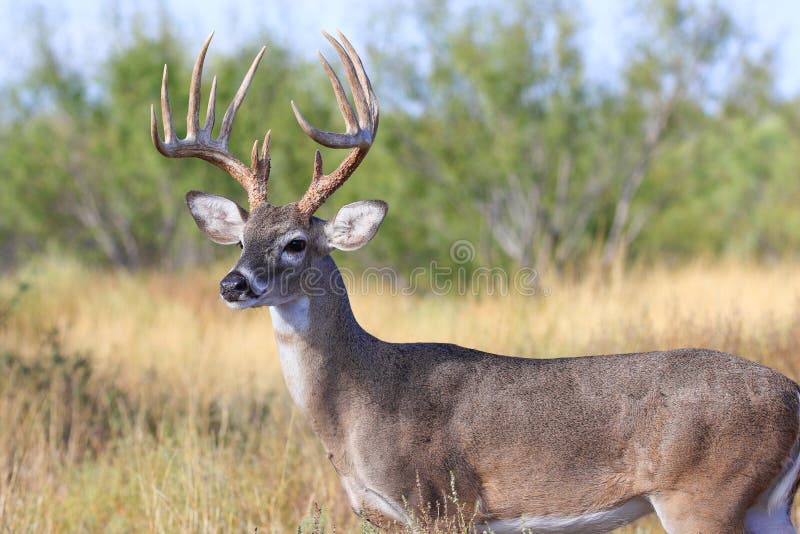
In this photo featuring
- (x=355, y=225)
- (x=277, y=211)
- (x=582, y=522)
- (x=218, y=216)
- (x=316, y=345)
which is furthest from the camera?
(x=218, y=216)

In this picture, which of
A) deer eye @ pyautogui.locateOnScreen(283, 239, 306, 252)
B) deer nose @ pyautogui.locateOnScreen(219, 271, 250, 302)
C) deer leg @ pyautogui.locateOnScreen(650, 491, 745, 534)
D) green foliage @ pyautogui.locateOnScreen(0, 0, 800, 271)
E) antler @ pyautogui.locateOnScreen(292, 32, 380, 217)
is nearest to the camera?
deer leg @ pyautogui.locateOnScreen(650, 491, 745, 534)

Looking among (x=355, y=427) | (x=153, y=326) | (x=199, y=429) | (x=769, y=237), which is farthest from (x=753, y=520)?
(x=769, y=237)

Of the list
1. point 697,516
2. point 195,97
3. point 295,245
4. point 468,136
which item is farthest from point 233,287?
point 468,136

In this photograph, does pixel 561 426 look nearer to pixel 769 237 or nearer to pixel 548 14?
pixel 548 14

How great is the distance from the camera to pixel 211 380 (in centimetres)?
867

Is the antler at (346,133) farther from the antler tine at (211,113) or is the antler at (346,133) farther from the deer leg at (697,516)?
the deer leg at (697,516)

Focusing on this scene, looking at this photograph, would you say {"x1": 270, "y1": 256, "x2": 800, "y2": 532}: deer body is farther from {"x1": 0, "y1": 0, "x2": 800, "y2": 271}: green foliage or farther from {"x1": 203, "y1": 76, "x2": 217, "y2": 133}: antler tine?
{"x1": 0, "y1": 0, "x2": 800, "y2": 271}: green foliage

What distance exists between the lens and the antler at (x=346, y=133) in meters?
4.37

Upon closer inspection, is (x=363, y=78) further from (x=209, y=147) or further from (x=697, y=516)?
(x=697, y=516)

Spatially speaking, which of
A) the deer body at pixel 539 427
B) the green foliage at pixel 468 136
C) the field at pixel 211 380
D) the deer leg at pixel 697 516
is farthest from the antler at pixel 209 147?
the green foliage at pixel 468 136

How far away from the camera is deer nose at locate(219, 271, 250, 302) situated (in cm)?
389

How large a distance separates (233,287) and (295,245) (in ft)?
1.53

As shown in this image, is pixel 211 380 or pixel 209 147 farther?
pixel 211 380

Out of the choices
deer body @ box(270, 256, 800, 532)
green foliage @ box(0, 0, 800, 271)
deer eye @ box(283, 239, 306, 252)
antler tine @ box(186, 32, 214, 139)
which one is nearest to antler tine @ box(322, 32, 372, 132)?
antler tine @ box(186, 32, 214, 139)
